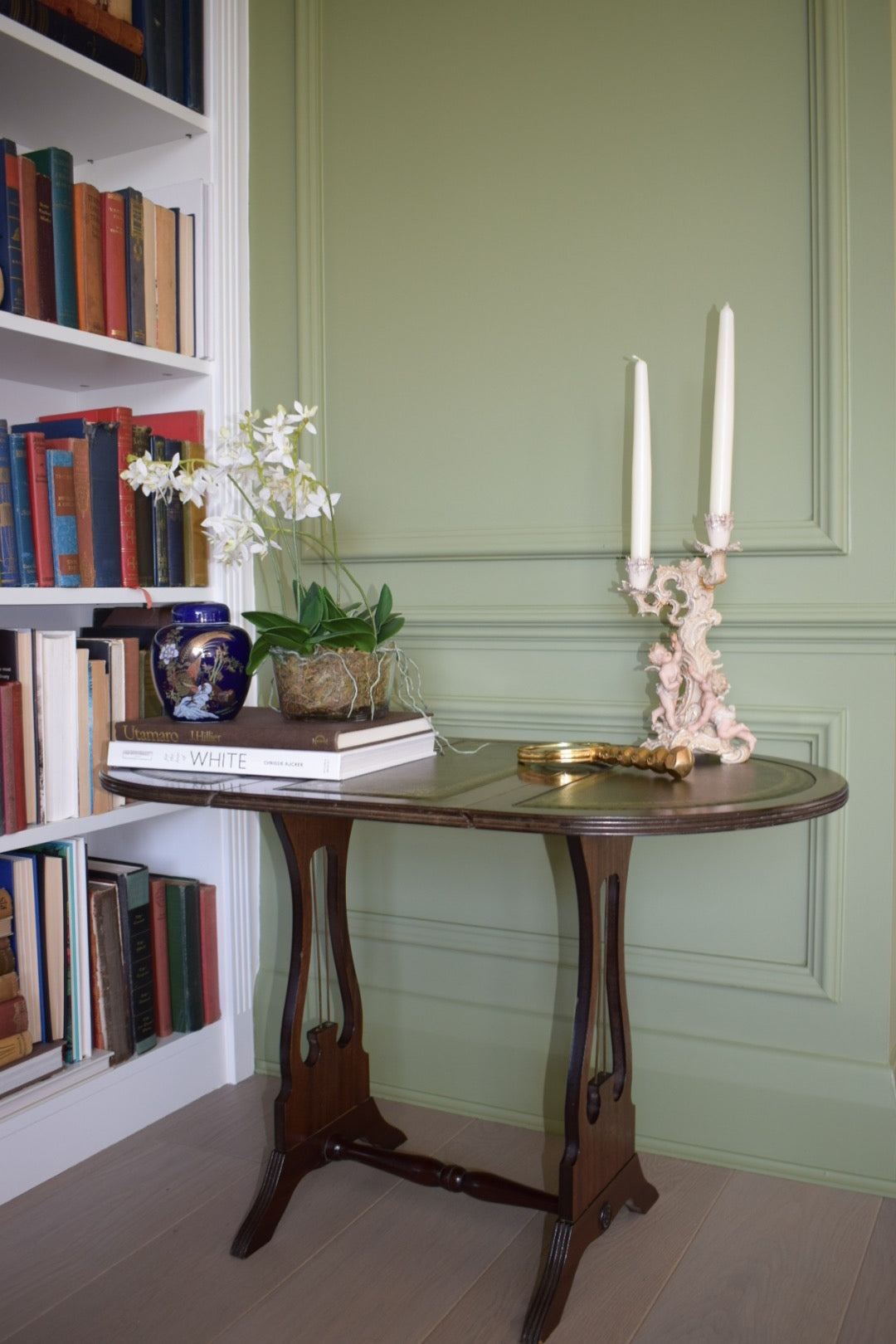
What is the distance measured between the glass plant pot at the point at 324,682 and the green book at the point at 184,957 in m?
0.60

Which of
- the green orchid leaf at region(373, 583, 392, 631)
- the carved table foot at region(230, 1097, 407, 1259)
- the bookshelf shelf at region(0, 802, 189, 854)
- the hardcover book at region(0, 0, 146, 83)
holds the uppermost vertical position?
the hardcover book at region(0, 0, 146, 83)

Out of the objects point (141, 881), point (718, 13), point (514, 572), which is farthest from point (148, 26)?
point (141, 881)

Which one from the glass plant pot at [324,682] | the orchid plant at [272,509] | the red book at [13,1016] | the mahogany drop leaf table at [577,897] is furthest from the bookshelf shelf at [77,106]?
the red book at [13,1016]

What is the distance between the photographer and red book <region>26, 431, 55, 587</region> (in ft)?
5.70

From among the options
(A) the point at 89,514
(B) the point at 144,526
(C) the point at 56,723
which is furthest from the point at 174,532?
(C) the point at 56,723

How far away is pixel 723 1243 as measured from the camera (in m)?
1.53

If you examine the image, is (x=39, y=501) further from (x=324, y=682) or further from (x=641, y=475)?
(x=641, y=475)

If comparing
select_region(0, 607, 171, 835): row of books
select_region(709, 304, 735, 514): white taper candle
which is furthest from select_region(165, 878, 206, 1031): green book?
select_region(709, 304, 735, 514): white taper candle

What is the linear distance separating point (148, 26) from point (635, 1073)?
6.25ft

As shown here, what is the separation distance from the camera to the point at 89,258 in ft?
6.03

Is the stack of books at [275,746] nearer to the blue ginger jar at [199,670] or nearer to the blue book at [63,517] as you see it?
the blue ginger jar at [199,670]

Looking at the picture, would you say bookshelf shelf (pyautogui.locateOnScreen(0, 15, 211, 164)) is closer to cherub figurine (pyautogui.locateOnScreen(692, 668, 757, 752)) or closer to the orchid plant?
the orchid plant

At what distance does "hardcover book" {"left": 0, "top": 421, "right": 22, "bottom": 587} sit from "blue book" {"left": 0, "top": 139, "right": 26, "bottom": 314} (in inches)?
7.4

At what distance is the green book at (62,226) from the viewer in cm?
177
